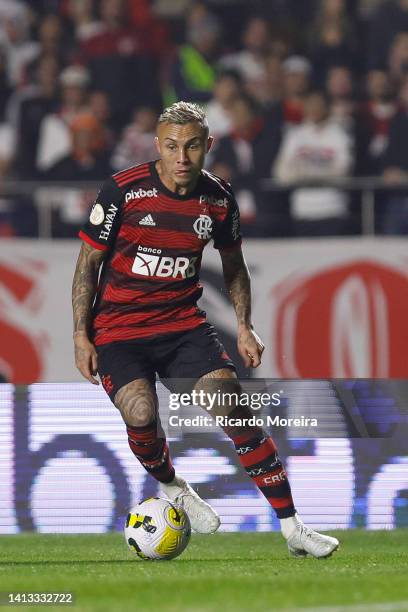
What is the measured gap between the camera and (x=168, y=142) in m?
6.69

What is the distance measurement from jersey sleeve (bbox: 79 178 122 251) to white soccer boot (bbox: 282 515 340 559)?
1.57m

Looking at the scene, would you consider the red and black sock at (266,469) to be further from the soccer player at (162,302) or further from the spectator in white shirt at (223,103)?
the spectator in white shirt at (223,103)

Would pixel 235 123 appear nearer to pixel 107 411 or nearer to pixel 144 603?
pixel 107 411

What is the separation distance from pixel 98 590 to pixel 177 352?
177 cm

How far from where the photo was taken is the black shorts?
676 cm

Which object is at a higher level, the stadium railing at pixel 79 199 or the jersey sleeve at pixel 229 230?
the jersey sleeve at pixel 229 230

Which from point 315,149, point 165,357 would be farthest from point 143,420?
point 315,149

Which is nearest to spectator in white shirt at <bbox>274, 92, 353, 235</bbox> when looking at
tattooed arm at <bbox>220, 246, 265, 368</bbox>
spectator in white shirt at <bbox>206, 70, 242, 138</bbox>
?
spectator in white shirt at <bbox>206, 70, 242, 138</bbox>

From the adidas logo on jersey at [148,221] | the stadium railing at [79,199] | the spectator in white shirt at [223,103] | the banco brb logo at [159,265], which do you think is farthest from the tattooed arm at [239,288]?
the spectator in white shirt at [223,103]

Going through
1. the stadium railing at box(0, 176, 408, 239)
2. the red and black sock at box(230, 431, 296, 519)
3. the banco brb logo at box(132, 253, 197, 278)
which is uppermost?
the banco brb logo at box(132, 253, 197, 278)

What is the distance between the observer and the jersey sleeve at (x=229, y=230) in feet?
22.8

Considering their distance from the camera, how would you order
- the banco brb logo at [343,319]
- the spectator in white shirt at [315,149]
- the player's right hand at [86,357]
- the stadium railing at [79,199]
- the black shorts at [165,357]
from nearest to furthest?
A: 1. the player's right hand at [86,357]
2. the black shorts at [165,357]
3. the stadium railing at [79,199]
4. the banco brb logo at [343,319]
5. the spectator in white shirt at [315,149]

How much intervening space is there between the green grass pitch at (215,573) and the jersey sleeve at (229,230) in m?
1.51

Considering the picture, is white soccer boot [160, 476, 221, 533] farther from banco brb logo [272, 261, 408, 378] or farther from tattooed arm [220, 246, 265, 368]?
banco brb logo [272, 261, 408, 378]
